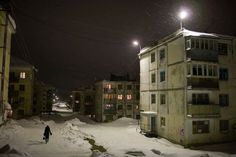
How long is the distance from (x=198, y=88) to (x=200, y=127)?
4.50 metres

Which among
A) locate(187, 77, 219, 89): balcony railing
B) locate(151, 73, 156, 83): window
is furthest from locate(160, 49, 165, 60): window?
locate(187, 77, 219, 89): balcony railing

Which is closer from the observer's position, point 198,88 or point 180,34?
point 198,88

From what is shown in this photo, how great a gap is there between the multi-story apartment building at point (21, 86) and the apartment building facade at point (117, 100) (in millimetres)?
18288

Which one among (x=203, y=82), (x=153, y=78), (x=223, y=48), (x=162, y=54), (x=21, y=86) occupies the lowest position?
(x=203, y=82)

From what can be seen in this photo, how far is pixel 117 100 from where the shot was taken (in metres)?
65.8

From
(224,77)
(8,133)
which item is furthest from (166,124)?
(8,133)

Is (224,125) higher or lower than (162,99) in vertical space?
lower

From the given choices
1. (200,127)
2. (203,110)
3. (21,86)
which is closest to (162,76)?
(203,110)

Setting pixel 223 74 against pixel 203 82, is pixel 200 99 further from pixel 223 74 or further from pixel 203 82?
pixel 223 74

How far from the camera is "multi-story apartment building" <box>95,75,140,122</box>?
6525cm

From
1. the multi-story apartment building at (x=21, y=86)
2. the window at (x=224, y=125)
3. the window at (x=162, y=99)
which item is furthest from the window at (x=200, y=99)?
the multi-story apartment building at (x=21, y=86)

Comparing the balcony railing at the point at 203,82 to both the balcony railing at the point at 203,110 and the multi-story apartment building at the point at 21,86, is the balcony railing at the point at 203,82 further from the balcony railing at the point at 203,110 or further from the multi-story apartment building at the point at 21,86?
the multi-story apartment building at the point at 21,86

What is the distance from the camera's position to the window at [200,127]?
2792 cm

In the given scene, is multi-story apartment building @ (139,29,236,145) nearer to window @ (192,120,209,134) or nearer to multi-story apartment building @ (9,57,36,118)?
window @ (192,120,209,134)
